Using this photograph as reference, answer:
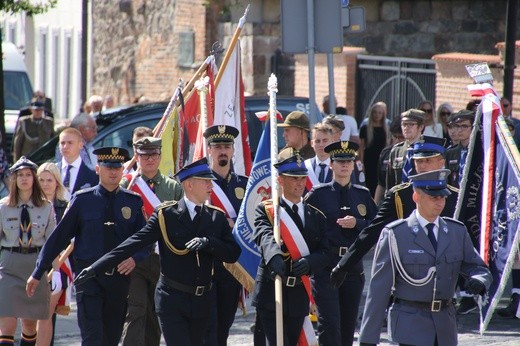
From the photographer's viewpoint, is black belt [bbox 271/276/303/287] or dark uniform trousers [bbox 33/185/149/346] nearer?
black belt [bbox 271/276/303/287]

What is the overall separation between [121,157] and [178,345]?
1.59m

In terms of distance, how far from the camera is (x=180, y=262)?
9.27 m

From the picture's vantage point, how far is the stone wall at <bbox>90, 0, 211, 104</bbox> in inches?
1120

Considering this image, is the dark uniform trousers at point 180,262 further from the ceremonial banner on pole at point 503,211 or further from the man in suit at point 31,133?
the man in suit at point 31,133

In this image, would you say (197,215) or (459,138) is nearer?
(197,215)

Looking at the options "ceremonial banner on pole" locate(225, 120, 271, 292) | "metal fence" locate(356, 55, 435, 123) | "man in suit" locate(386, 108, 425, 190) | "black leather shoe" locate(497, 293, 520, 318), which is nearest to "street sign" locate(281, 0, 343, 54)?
"man in suit" locate(386, 108, 425, 190)

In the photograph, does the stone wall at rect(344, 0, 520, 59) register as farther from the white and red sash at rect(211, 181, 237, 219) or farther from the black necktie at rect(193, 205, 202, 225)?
the black necktie at rect(193, 205, 202, 225)

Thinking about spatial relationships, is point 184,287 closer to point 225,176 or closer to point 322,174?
point 225,176

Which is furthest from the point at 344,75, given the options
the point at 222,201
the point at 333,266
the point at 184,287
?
the point at 184,287

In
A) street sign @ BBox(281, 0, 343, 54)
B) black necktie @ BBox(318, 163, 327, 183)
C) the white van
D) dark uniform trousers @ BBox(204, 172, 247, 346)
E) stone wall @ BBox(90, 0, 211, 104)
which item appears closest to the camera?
dark uniform trousers @ BBox(204, 172, 247, 346)

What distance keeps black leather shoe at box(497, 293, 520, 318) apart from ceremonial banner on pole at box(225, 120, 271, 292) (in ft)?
9.44

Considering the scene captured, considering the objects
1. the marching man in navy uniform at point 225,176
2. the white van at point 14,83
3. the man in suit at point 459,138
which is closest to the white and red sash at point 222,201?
the marching man in navy uniform at point 225,176

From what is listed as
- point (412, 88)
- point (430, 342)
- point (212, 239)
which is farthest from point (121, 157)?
point (412, 88)

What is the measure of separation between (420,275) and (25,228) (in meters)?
3.68
